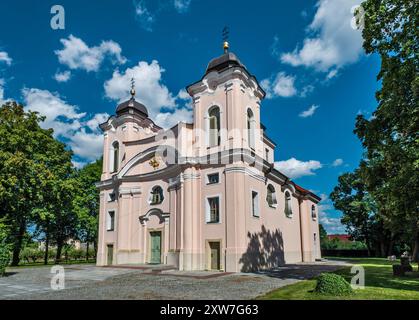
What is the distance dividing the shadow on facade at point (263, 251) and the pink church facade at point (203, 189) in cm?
6

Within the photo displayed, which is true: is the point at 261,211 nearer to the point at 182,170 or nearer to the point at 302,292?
the point at 182,170

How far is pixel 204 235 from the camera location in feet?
65.0

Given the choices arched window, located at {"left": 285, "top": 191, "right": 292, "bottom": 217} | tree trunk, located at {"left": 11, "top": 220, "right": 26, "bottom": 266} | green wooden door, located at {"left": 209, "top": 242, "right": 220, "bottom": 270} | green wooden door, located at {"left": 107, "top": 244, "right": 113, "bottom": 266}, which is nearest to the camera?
green wooden door, located at {"left": 209, "top": 242, "right": 220, "bottom": 270}

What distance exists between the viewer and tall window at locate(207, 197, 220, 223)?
19744 millimetres

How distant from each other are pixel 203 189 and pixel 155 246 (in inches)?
226

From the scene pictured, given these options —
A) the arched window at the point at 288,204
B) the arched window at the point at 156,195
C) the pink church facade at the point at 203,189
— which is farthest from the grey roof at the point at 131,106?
the arched window at the point at 288,204

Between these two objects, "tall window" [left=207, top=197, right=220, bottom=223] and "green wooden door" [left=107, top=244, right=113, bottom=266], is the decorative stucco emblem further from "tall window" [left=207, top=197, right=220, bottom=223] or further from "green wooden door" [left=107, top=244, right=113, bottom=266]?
"green wooden door" [left=107, top=244, right=113, bottom=266]

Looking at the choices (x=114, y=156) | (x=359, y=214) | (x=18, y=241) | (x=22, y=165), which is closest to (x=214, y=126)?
(x=114, y=156)

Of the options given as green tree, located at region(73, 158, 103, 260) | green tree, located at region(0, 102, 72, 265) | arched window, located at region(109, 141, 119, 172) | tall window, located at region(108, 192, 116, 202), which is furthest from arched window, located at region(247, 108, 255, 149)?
green tree, located at region(73, 158, 103, 260)

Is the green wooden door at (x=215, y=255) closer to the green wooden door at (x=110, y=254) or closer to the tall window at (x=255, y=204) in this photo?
the tall window at (x=255, y=204)

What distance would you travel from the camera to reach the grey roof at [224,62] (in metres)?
21.5

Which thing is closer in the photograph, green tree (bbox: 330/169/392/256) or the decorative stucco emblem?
the decorative stucco emblem

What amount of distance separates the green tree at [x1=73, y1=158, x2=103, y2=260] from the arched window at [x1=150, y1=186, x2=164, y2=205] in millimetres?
10948

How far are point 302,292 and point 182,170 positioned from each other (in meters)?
12.0
